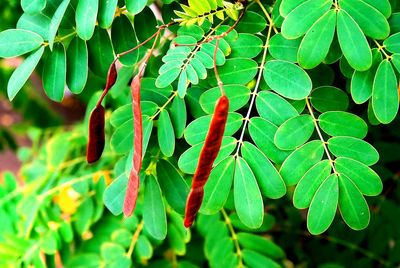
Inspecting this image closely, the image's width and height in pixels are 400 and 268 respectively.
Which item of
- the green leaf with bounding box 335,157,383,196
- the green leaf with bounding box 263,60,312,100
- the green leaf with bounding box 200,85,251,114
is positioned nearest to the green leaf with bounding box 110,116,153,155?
the green leaf with bounding box 200,85,251,114

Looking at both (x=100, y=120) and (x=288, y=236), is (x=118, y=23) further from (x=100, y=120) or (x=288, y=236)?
(x=288, y=236)

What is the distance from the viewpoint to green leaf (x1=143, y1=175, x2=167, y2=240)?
94 centimetres

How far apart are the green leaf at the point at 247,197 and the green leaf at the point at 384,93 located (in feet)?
0.69

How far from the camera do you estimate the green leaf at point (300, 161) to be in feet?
2.76

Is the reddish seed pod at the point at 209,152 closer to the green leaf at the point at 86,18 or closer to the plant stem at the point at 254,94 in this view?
the plant stem at the point at 254,94

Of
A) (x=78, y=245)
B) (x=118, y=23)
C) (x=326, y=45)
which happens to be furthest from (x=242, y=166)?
(x=78, y=245)

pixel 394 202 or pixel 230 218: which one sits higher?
pixel 230 218

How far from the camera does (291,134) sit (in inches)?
33.2

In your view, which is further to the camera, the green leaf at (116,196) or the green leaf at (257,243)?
the green leaf at (257,243)

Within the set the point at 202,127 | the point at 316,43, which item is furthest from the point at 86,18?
the point at 316,43

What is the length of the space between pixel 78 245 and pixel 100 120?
0.64 metres

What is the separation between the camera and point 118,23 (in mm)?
957

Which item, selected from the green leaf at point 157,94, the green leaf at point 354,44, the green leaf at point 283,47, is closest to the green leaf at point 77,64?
the green leaf at point 157,94

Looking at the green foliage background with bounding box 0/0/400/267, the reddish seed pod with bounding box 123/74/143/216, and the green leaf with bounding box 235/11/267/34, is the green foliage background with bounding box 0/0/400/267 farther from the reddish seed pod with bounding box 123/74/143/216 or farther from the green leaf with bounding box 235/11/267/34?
the reddish seed pod with bounding box 123/74/143/216
